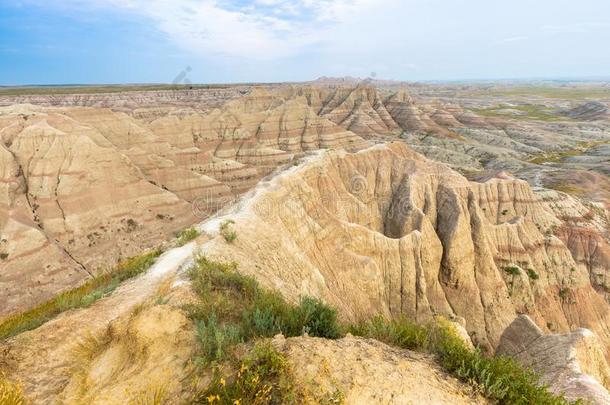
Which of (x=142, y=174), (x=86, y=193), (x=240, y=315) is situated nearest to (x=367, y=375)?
(x=240, y=315)

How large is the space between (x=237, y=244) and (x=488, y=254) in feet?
64.1

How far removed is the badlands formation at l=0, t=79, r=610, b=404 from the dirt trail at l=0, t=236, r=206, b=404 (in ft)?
0.10

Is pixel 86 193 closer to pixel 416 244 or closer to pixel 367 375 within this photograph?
pixel 416 244

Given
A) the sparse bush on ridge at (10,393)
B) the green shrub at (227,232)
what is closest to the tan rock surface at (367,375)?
the sparse bush on ridge at (10,393)

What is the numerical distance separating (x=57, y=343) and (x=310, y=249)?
1226 cm

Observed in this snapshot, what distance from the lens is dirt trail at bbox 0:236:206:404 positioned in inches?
222

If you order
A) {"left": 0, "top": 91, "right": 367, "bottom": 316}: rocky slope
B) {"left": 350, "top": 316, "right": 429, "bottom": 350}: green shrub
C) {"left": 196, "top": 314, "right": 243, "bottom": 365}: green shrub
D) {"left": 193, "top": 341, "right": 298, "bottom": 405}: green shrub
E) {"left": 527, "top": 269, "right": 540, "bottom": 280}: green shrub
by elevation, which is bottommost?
{"left": 527, "top": 269, "right": 540, "bottom": 280}: green shrub

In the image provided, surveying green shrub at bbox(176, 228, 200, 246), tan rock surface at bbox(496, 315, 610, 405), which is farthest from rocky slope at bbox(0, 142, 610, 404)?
tan rock surface at bbox(496, 315, 610, 405)

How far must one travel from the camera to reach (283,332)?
→ 621 centimetres

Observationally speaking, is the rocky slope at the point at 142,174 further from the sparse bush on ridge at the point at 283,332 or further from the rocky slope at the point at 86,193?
the sparse bush on ridge at the point at 283,332

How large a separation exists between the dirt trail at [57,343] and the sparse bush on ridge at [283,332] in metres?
1.57

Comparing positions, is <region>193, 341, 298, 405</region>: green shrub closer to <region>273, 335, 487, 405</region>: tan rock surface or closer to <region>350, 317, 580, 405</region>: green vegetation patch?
<region>273, 335, 487, 405</region>: tan rock surface

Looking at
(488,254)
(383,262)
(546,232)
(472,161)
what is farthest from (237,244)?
(472,161)

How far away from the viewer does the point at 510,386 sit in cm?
503
